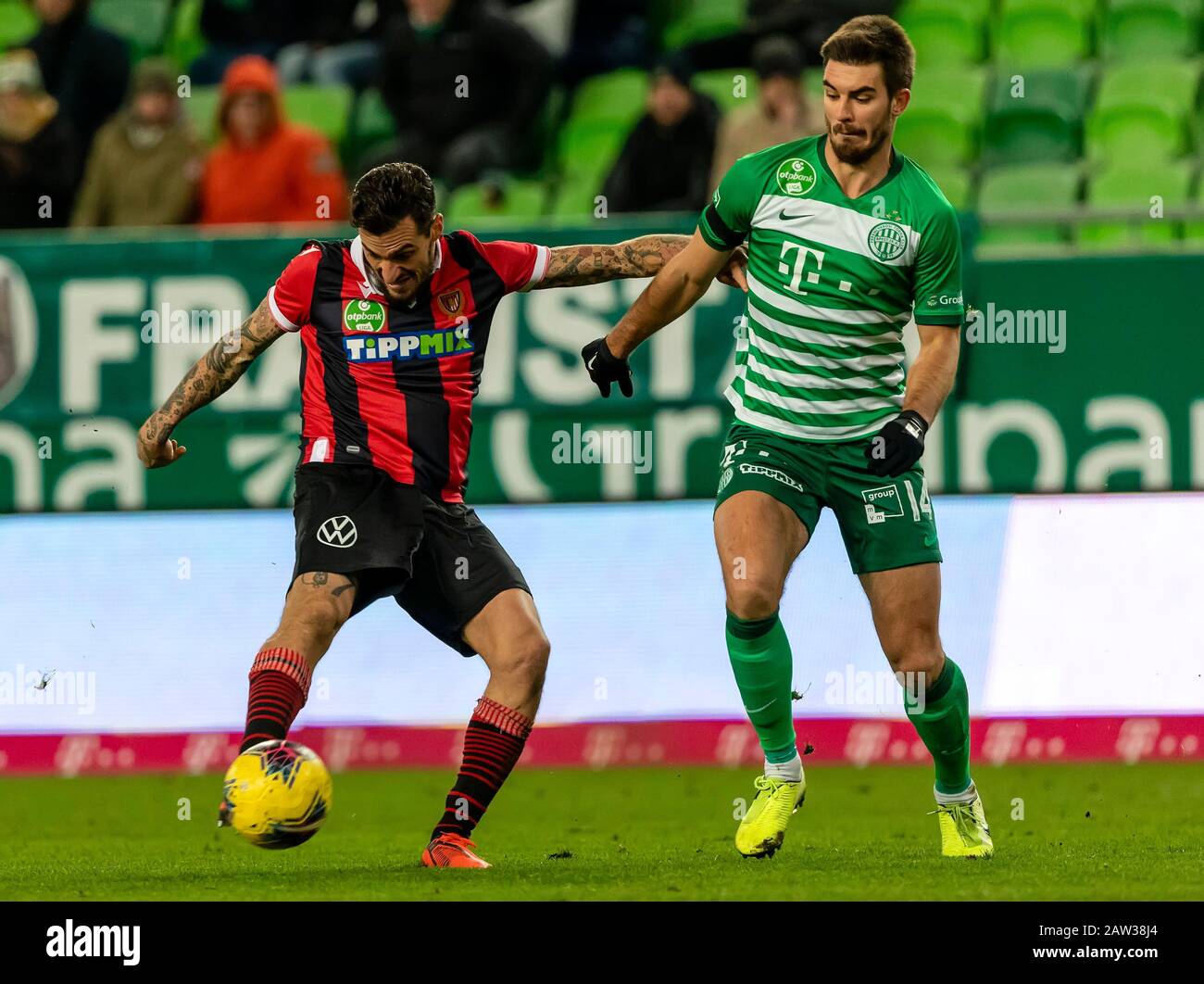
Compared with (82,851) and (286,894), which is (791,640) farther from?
(286,894)

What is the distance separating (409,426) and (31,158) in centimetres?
623

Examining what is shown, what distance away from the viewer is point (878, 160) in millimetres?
6266

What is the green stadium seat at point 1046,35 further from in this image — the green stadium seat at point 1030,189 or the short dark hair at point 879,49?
the short dark hair at point 879,49

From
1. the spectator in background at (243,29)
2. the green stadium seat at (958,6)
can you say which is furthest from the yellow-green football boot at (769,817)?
the spectator in background at (243,29)

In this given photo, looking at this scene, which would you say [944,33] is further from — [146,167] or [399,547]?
[399,547]

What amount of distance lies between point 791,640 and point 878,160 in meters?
3.55

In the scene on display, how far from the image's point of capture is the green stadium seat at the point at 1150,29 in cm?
1295

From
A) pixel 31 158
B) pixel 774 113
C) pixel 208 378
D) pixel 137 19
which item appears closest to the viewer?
pixel 208 378

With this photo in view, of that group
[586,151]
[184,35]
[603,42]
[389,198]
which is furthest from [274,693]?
[184,35]

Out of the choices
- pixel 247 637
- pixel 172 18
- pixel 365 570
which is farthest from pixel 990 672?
pixel 172 18

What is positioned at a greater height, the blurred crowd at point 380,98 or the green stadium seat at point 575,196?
the blurred crowd at point 380,98

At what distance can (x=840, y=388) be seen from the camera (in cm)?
634

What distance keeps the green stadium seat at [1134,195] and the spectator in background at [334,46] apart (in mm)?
4610

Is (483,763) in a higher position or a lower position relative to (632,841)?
higher
